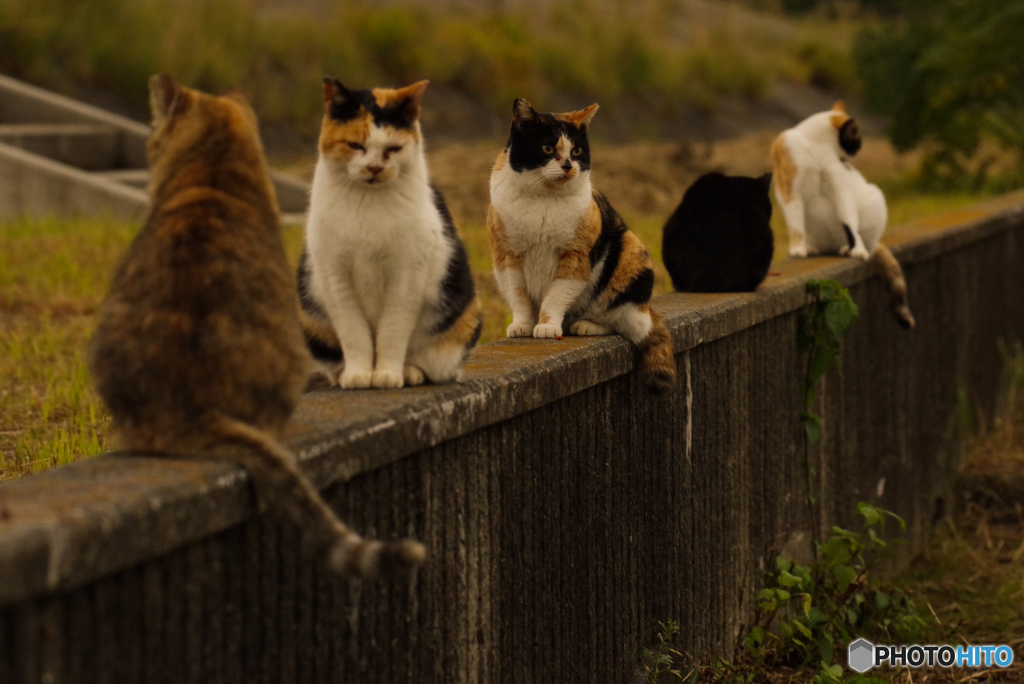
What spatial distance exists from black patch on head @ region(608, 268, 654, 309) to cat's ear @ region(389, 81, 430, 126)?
1083 millimetres

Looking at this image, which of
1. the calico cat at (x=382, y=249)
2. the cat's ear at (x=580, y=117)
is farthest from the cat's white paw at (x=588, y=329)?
the calico cat at (x=382, y=249)

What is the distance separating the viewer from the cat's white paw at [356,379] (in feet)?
8.38

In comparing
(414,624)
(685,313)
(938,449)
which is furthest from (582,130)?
(938,449)

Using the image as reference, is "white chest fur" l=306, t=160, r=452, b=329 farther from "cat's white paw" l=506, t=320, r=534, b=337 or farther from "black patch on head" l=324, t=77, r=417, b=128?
"cat's white paw" l=506, t=320, r=534, b=337

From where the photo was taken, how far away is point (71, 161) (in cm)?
991

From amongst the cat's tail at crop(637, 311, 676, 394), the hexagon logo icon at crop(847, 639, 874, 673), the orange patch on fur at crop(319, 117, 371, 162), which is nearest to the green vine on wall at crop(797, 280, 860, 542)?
the hexagon logo icon at crop(847, 639, 874, 673)

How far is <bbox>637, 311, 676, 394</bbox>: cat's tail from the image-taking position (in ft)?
10.8

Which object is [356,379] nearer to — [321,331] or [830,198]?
[321,331]

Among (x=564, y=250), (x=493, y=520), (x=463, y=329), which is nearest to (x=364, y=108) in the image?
(x=463, y=329)

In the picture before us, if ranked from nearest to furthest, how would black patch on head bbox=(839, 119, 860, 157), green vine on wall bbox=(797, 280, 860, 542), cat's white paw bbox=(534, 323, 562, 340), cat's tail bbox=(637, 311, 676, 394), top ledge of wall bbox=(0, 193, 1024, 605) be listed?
top ledge of wall bbox=(0, 193, 1024, 605) → cat's tail bbox=(637, 311, 676, 394) → cat's white paw bbox=(534, 323, 562, 340) → green vine on wall bbox=(797, 280, 860, 542) → black patch on head bbox=(839, 119, 860, 157)

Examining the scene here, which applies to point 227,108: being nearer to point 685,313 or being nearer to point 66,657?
point 66,657

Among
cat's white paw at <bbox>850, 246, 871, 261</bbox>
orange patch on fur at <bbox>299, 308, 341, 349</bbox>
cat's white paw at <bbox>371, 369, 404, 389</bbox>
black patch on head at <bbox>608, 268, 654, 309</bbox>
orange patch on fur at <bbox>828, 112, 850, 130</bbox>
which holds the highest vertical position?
orange patch on fur at <bbox>828, 112, 850, 130</bbox>

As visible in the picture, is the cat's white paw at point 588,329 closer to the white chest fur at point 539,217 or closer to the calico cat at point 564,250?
the calico cat at point 564,250

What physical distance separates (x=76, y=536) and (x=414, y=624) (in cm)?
92
